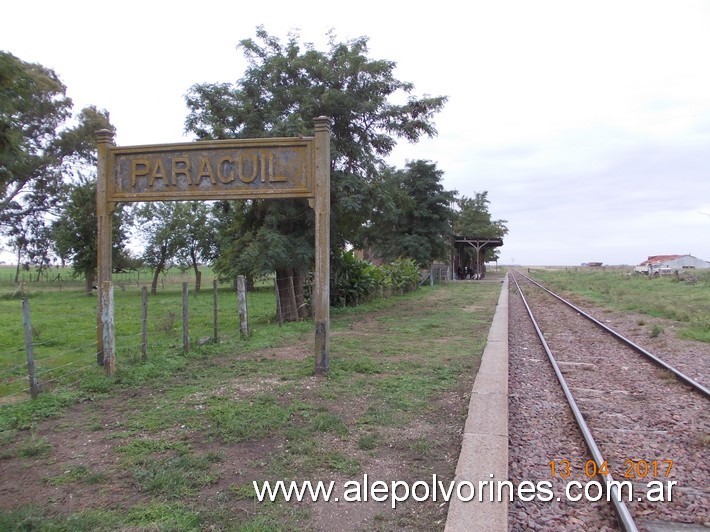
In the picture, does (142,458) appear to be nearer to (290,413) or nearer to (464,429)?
(290,413)

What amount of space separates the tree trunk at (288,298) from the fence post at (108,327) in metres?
6.22

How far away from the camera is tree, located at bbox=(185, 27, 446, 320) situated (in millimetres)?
12391

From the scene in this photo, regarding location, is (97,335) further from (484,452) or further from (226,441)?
(484,452)

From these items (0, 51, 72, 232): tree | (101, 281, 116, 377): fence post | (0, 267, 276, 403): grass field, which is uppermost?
(0, 51, 72, 232): tree

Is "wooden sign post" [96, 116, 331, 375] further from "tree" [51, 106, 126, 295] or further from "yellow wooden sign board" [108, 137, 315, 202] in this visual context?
"tree" [51, 106, 126, 295]

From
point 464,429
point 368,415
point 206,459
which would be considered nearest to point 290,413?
point 368,415

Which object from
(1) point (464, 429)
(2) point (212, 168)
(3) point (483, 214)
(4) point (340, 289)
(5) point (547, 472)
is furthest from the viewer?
(3) point (483, 214)

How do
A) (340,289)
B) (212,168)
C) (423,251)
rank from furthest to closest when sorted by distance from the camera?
1. (423,251)
2. (340,289)
3. (212,168)

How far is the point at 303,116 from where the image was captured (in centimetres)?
1259

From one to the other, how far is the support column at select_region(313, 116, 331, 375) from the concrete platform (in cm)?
207

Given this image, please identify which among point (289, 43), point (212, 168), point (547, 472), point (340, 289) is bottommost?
point (547, 472)

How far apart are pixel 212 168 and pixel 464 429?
4629 mm

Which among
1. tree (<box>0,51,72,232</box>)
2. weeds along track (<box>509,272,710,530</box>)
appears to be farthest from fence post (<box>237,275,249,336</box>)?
tree (<box>0,51,72,232</box>)

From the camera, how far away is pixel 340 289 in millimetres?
A: 16750
